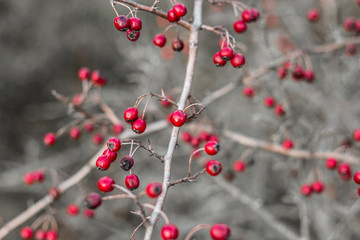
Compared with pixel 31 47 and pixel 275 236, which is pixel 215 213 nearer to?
pixel 275 236

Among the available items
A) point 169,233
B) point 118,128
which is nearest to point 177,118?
point 169,233

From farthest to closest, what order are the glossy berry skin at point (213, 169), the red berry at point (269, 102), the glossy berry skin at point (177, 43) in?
1. the red berry at point (269, 102)
2. the glossy berry skin at point (177, 43)
3. the glossy berry skin at point (213, 169)

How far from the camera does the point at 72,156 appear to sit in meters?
6.42

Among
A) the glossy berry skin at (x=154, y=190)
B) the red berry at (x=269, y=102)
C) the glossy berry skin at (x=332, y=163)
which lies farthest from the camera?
the red berry at (x=269, y=102)

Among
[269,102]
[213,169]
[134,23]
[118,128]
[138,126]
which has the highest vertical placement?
[134,23]

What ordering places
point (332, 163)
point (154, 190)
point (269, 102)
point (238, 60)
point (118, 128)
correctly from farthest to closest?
point (269, 102) < point (118, 128) < point (332, 163) < point (238, 60) < point (154, 190)

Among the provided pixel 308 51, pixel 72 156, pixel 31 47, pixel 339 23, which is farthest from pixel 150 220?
pixel 31 47

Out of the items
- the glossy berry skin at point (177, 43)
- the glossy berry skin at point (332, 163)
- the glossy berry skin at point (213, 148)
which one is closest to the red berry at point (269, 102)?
the glossy berry skin at point (332, 163)

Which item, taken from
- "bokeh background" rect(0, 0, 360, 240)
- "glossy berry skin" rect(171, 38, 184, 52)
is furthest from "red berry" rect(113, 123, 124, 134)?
"glossy berry skin" rect(171, 38, 184, 52)

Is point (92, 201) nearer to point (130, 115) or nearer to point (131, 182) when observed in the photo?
point (131, 182)

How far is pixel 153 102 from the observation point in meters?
4.71

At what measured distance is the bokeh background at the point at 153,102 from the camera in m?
4.96

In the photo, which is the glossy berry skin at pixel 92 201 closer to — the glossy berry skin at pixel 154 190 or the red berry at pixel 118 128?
the glossy berry skin at pixel 154 190

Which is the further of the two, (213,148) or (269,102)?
(269,102)
